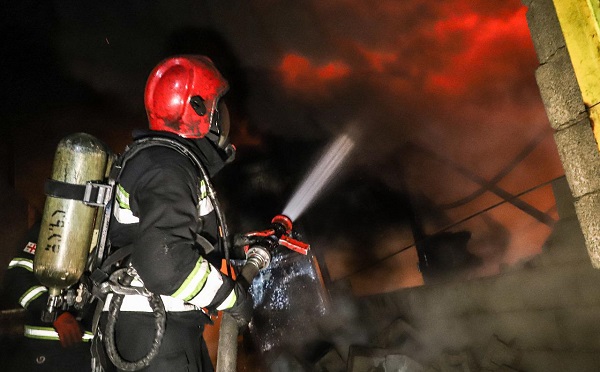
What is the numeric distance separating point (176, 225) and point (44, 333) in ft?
7.36

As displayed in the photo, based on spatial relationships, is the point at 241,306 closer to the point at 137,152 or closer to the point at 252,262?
the point at 252,262

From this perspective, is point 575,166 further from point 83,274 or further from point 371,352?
point 371,352

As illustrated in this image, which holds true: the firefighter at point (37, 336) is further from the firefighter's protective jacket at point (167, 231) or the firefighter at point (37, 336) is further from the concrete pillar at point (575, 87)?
the concrete pillar at point (575, 87)

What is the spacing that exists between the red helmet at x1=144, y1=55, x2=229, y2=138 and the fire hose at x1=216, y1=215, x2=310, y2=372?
825 mm

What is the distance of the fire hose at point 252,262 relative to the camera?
85.6 inches

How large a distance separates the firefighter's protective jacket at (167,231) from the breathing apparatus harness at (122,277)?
0.03 m

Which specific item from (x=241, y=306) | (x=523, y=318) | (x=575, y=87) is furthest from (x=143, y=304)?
(x=523, y=318)

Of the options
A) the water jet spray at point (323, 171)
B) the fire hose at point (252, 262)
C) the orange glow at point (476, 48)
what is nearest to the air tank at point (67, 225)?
the fire hose at point (252, 262)

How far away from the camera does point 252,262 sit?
2.38 m

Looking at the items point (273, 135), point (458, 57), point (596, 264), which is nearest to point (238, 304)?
point (596, 264)

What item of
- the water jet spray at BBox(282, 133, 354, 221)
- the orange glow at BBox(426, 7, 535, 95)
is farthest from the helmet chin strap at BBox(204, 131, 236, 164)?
the orange glow at BBox(426, 7, 535, 95)

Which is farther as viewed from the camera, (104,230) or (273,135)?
(273,135)

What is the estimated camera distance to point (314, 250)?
21.2ft

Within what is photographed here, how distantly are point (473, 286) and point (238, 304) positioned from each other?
11.8 ft
